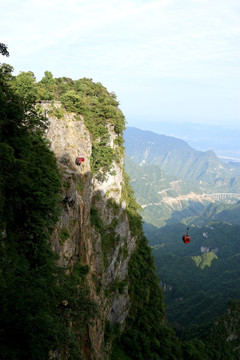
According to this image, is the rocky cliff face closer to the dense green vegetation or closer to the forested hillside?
the forested hillside

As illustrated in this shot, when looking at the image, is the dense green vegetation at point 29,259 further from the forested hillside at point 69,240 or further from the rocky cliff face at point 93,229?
the rocky cliff face at point 93,229

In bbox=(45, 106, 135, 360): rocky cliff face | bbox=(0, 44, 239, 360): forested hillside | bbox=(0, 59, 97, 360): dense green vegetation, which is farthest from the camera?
bbox=(45, 106, 135, 360): rocky cliff face

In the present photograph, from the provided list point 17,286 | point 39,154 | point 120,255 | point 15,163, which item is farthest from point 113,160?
point 17,286

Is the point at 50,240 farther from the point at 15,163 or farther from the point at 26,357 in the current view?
the point at 26,357

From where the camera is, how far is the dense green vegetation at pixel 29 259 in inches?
344

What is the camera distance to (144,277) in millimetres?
44344

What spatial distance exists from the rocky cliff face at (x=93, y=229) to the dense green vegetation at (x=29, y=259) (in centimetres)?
296

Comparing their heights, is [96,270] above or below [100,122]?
below

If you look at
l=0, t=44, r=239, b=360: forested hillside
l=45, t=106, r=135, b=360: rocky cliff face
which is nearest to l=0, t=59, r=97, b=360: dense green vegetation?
l=0, t=44, r=239, b=360: forested hillside

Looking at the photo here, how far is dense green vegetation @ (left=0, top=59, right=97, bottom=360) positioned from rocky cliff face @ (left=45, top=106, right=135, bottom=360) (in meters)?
2.96

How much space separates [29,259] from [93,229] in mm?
15001

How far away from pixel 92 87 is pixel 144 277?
32.0 meters

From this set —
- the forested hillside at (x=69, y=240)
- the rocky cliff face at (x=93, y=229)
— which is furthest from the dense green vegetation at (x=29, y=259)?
the rocky cliff face at (x=93, y=229)

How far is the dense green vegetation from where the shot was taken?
874cm
